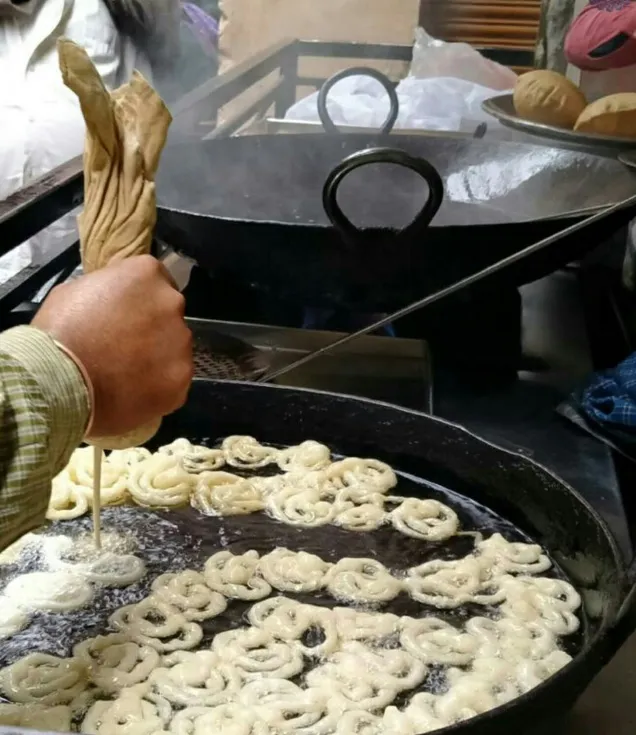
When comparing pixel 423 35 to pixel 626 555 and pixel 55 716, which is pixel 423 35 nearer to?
pixel 626 555

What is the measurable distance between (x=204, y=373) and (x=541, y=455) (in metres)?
0.63

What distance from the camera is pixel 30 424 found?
0.78 m

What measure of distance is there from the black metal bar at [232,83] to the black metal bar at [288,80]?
A: 0.49 feet

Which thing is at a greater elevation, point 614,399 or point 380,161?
point 380,161

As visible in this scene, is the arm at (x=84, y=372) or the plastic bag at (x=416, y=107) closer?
the arm at (x=84, y=372)

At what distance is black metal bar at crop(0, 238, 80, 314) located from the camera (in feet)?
4.96

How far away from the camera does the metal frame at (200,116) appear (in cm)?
137

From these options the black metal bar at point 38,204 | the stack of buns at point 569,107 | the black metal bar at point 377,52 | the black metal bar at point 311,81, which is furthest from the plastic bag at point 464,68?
the black metal bar at point 38,204

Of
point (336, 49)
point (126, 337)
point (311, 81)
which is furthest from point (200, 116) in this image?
point (126, 337)

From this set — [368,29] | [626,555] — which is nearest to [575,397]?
[626,555]


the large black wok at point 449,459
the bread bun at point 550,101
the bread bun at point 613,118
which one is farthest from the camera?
the bread bun at point 550,101

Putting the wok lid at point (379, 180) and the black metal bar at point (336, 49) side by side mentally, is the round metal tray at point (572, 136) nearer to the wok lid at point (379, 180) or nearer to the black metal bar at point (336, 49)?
the wok lid at point (379, 180)

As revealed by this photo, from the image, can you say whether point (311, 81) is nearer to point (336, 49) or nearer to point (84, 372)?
point (336, 49)

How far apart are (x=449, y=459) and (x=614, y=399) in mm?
473
